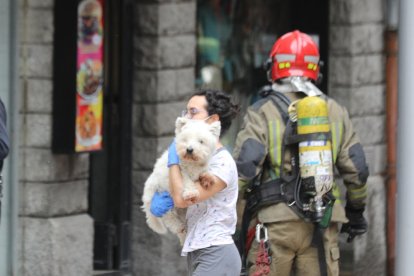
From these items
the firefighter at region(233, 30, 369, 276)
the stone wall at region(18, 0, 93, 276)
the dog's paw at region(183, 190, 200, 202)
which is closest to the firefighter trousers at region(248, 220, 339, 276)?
the firefighter at region(233, 30, 369, 276)

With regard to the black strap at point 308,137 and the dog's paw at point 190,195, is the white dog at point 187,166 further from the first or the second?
the black strap at point 308,137

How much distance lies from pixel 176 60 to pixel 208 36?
102 centimetres

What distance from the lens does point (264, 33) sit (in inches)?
454

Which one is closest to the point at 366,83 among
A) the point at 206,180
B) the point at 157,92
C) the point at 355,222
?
the point at 157,92

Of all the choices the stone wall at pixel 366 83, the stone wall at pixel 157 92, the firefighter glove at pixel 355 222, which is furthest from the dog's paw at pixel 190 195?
the stone wall at pixel 366 83

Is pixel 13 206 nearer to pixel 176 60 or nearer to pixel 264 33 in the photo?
pixel 176 60

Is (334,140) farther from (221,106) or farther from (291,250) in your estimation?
(221,106)

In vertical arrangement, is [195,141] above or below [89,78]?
below

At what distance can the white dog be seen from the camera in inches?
215

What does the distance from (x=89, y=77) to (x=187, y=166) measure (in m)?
3.60

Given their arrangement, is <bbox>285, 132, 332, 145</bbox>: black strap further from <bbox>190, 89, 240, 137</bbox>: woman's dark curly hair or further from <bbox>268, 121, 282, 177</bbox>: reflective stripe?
<bbox>190, 89, 240, 137</bbox>: woman's dark curly hair

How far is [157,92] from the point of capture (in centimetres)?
966

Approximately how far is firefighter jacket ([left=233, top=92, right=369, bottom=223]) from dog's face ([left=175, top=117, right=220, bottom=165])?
3.19 feet

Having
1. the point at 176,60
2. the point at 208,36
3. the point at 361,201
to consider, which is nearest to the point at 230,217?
the point at 361,201
